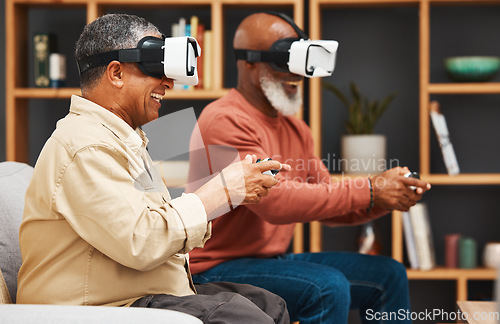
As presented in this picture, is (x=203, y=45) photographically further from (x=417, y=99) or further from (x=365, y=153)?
(x=417, y=99)

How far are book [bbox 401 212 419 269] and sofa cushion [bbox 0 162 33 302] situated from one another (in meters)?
1.73

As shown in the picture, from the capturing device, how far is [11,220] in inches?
52.9

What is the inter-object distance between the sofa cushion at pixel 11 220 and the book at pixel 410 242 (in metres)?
1.73

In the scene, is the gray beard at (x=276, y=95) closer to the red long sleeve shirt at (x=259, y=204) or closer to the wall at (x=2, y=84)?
the red long sleeve shirt at (x=259, y=204)

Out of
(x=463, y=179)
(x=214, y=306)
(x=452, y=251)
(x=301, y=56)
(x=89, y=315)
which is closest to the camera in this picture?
(x=89, y=315)

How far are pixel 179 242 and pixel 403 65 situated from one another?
83.5 inches

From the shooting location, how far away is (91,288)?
3.53ft

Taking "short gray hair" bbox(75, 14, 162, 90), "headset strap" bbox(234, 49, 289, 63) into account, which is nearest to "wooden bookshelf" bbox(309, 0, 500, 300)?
"headset strap" bbox(234, 49, 289, 63)

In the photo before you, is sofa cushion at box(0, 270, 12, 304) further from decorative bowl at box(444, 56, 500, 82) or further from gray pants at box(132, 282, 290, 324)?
decorative bowl at box(444, 56, 500, 82)

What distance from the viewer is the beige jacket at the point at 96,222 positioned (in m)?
1.01

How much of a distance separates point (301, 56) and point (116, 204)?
0.95 meters

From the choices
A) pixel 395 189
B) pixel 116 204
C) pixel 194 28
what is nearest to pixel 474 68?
pixel 395 189

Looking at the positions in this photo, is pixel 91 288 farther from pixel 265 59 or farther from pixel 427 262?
pixel 427 262

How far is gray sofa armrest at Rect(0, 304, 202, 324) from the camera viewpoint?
3.17 feet
